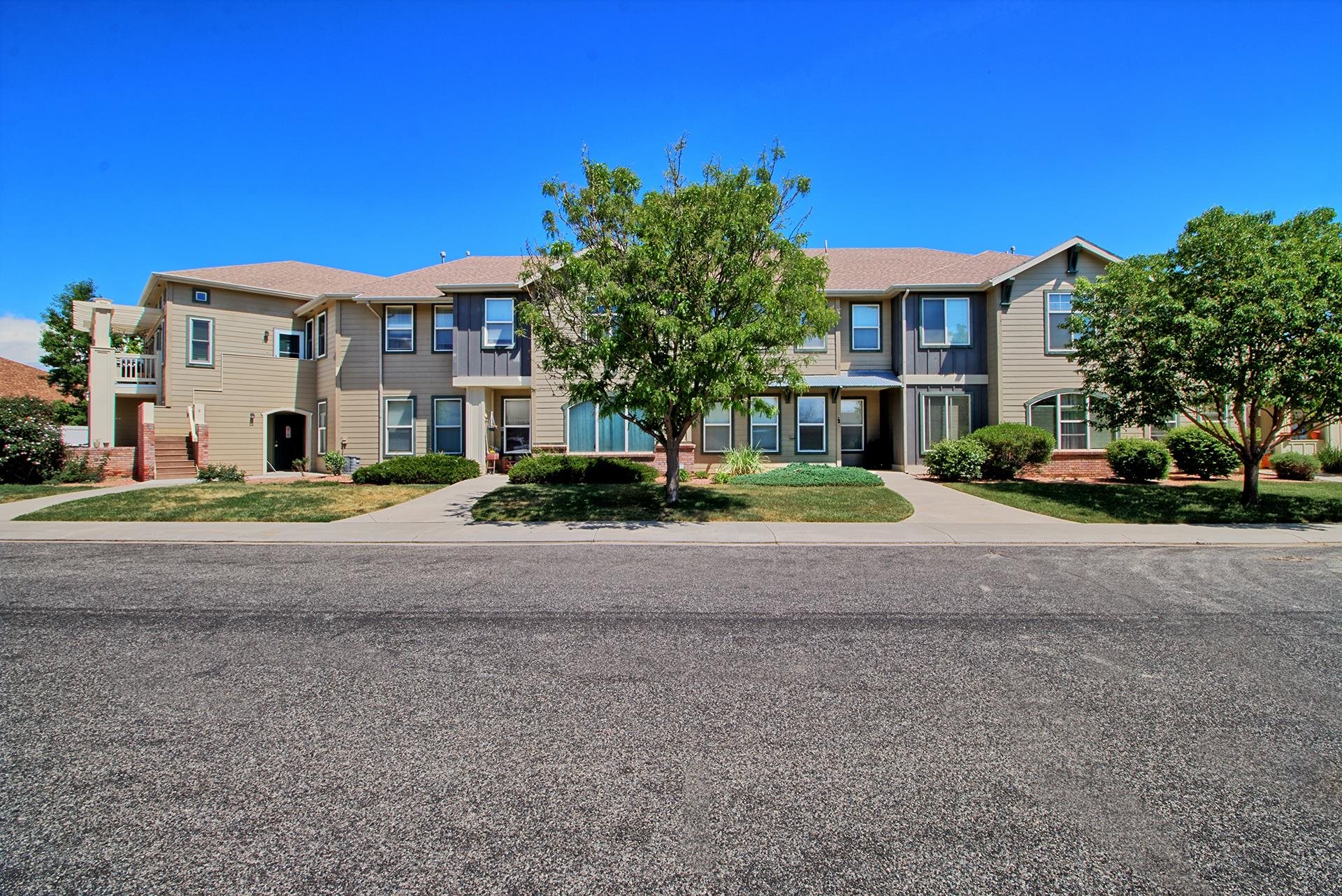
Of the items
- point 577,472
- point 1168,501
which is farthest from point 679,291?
point 1168,501

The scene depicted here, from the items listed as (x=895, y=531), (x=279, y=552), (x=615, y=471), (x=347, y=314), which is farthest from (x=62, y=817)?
(x=347, y=314)

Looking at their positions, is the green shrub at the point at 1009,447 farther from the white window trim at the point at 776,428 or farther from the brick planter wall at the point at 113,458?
the brick planter wall at the point at 113,458

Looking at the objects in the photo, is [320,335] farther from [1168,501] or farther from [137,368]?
[1168,501]

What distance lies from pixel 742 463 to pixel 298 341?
17.7 meters

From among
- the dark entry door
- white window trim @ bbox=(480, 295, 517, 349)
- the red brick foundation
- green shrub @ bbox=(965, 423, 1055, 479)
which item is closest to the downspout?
white window trim @ bbox=(480, 295, 517, 349)

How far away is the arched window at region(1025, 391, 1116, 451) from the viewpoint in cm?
2148

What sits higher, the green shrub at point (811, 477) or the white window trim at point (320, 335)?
the white window trim at point (320, 335)

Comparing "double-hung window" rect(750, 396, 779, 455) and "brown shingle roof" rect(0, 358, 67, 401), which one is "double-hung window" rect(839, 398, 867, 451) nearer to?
"double-hung window" rect(750, 396, 779, 455)

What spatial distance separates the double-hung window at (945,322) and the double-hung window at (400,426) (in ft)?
57.0

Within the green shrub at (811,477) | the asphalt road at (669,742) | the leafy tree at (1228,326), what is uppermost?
the leafy tree at (1228,326)

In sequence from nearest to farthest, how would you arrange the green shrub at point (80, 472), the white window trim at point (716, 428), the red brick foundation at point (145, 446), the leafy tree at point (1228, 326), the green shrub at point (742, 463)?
1. the leafy tree at point (1228, 326)
2. the green shrub at point (80, 472)
3. the green shrub at point (742, 463)
4. the red brick foundation at point (145, 446)
5. the white window trim at point (716, 428)

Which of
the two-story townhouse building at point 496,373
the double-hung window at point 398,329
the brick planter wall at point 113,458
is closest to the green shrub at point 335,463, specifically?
the two-story townhouse building at point 496,373

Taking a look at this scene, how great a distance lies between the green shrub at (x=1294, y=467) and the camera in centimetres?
1986

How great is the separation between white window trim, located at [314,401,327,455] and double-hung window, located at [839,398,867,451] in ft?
60.2
